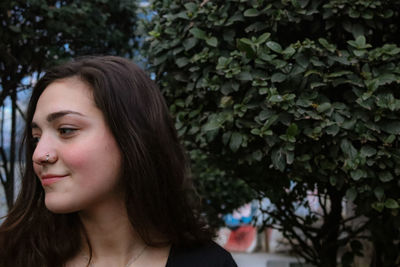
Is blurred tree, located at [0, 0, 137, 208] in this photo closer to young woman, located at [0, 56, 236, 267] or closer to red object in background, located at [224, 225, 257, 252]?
young woman, located at [0, 56, 236, 267]

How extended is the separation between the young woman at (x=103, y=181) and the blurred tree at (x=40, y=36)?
1588mm

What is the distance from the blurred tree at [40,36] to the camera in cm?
313

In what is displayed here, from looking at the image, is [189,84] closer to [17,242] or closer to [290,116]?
[290,116]

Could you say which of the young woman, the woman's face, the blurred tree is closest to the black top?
the young woman

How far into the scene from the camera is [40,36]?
10.8 ft

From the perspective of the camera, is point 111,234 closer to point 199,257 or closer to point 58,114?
point 199,257

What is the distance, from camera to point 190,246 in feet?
5.70

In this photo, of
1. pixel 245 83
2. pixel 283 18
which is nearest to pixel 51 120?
pixel 245 83

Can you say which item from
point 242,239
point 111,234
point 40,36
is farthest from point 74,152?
point 242,239

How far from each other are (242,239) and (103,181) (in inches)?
323

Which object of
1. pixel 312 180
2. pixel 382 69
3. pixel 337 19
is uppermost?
pixel 337 19

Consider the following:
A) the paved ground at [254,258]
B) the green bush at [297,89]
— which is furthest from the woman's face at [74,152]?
the paved ground at [254,258]

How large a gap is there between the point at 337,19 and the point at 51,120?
4.36 feet

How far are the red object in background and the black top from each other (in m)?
7.66
